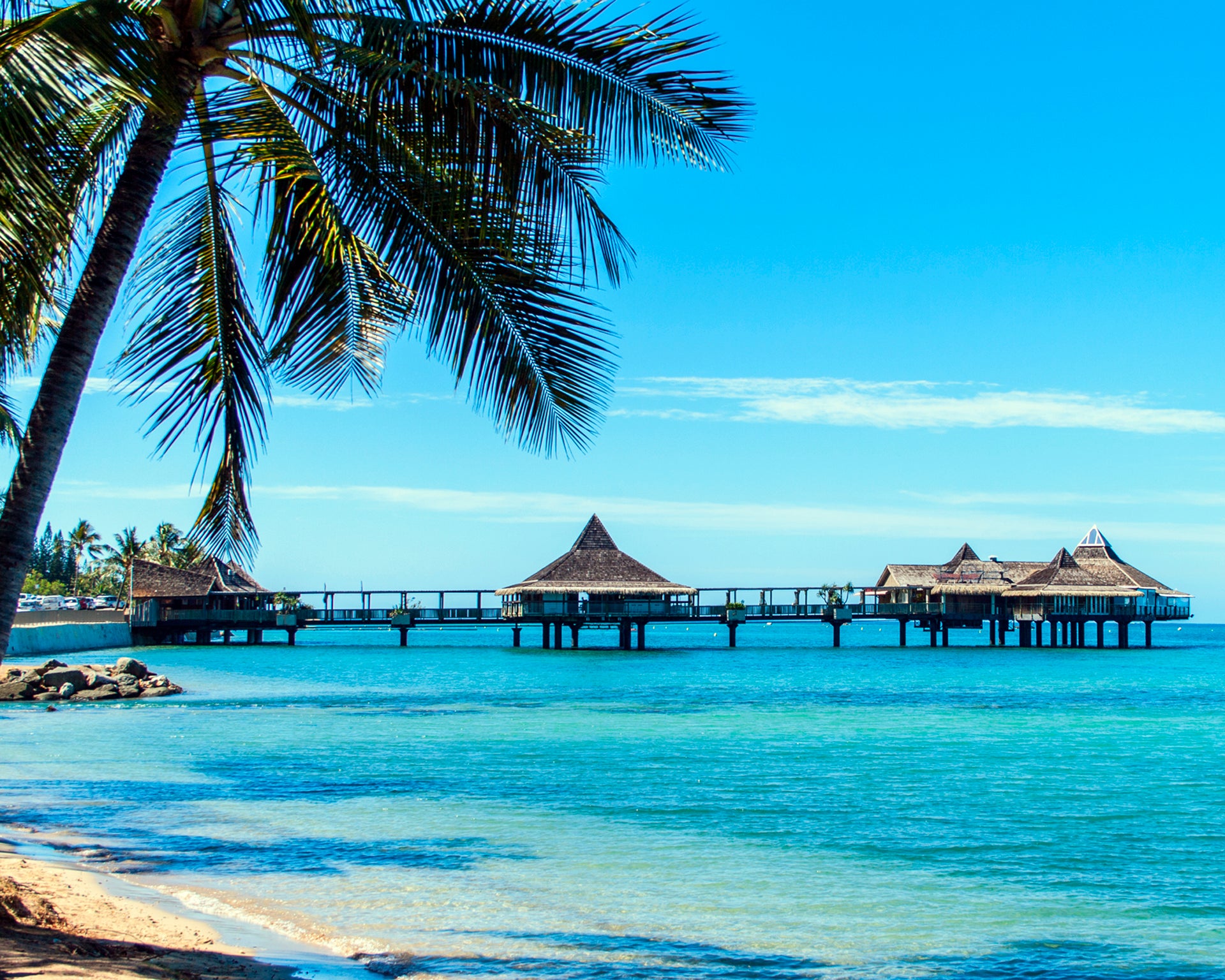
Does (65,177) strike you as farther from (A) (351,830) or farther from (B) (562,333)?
(A) (351,830)

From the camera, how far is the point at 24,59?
3664mm

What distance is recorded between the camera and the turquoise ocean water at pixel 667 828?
322 inches

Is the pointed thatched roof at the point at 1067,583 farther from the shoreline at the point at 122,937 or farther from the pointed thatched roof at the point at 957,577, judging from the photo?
the shoreline at the point at 122,937

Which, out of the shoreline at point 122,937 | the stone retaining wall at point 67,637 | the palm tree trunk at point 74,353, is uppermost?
the palm tree trunk at point 74,353

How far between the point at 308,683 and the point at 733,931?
2919 centimetres

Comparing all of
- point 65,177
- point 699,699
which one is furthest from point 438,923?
point 699,699

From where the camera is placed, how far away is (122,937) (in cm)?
702

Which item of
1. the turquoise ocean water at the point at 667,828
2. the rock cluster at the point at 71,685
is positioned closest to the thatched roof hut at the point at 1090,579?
the turquoise ocean water at the point at 667,828

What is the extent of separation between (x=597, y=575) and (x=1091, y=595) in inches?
984

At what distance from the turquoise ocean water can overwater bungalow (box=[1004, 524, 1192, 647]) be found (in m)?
31.1

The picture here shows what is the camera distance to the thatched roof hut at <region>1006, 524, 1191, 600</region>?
184 feet

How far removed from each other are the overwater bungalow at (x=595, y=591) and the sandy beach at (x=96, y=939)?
39667mm

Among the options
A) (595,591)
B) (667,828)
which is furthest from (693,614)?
(667,828)

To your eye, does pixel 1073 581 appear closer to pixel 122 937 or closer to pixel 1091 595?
pixel 1091 595
